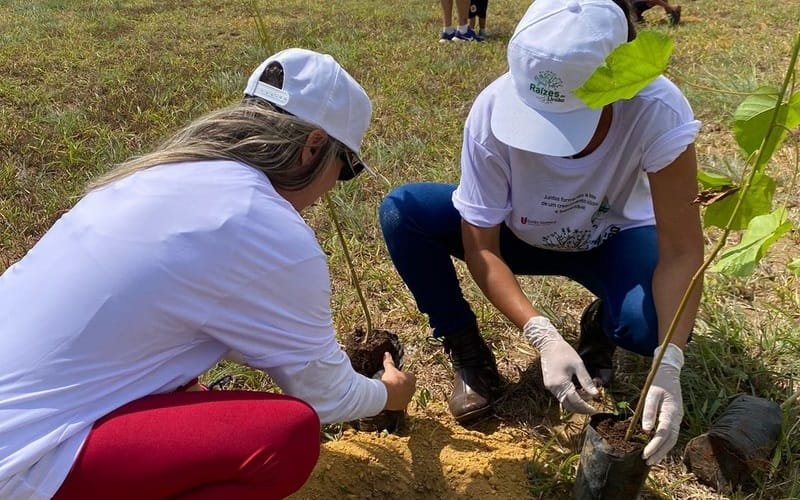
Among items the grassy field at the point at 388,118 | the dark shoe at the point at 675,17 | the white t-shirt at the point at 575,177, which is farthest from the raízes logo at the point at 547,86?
the dark shoe at the point at 675,17

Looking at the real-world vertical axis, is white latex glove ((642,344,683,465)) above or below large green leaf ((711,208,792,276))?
below

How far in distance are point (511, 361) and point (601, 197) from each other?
580 millimetres

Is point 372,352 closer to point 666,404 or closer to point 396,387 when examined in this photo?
point 396,387

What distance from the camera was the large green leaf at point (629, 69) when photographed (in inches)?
31.7

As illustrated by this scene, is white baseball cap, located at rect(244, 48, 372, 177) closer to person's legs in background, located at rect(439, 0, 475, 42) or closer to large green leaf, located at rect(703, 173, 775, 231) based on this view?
large green leaf, located at rect(703, 173, 775, 231)

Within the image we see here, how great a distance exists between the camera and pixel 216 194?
1129mm

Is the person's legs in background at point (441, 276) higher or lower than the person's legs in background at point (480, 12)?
higher

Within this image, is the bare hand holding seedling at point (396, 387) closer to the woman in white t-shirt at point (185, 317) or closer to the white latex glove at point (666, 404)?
the woman in white t-shirt at point (185, 317)

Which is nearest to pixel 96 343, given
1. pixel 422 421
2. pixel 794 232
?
pixel 422 421

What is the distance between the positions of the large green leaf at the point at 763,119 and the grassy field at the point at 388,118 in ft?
0.17

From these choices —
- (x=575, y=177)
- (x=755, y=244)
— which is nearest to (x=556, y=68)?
(x=575, y=177)

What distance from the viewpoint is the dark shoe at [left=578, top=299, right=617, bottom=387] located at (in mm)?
1857

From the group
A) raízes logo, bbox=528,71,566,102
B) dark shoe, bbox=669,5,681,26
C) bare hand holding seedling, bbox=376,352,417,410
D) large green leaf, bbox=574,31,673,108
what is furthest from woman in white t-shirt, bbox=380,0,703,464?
dark shoe, bbox=669,5,681,26

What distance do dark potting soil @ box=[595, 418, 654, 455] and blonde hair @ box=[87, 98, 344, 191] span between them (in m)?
0.76
